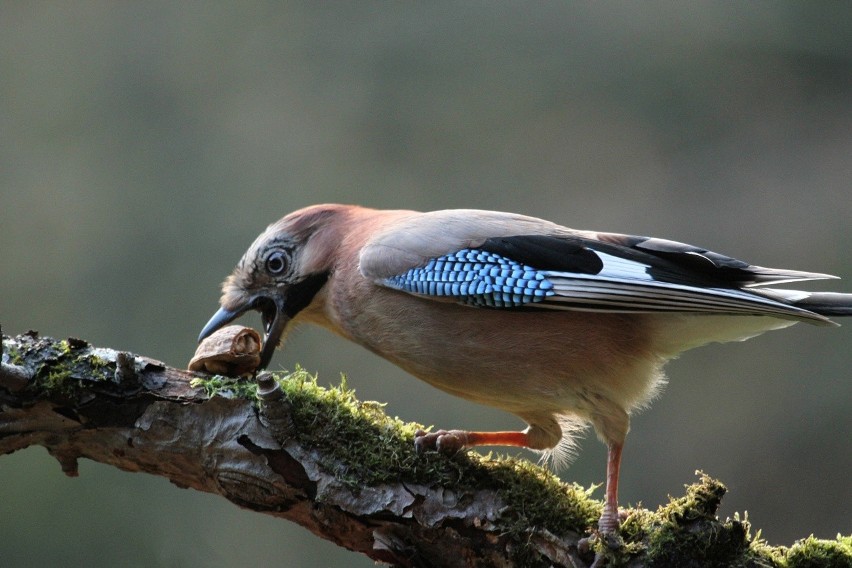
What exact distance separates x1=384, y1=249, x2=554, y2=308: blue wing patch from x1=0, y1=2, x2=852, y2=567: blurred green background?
3052 millimetres

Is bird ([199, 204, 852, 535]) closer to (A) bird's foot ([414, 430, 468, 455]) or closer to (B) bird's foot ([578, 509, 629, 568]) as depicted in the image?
(A) bird's foot ([414, 430, 468, 455])

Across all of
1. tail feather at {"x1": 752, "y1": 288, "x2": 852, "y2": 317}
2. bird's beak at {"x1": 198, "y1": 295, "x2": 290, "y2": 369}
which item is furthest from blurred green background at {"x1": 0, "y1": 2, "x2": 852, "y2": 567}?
tail feather at {"x1": 752, "y1": 288, "x2": 852, "y2": 317}

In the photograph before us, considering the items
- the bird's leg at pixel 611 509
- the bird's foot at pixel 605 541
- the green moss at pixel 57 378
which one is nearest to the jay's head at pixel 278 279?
the green moss at pixel 57 378

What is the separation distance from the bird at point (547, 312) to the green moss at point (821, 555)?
0.59m

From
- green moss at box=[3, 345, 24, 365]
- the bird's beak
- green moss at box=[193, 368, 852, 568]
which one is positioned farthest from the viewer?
the bird's beak

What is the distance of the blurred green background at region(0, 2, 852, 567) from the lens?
607 cm

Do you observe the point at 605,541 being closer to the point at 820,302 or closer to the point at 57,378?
the point at 820,302

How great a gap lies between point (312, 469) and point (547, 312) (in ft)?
3.39

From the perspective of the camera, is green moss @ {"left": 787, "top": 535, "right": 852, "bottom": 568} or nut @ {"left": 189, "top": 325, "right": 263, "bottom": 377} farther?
nut @ {"left": 189, "top": 325, "right": 263, "bottom": 377}

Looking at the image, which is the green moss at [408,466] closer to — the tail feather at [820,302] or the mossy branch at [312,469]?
the mossy branch at [312,469]

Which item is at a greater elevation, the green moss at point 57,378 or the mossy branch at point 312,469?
the green moss at point 57,378

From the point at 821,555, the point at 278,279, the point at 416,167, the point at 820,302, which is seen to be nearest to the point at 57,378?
the point at 278,279

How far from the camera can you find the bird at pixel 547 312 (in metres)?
3.00

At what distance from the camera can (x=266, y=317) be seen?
3.65 metres
